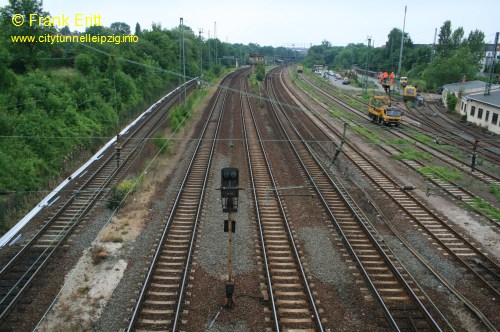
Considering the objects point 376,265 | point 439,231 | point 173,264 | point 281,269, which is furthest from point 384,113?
point 173,264

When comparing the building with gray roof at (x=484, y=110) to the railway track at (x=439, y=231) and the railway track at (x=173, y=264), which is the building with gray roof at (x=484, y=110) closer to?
the railway track at (x=439, y=231)

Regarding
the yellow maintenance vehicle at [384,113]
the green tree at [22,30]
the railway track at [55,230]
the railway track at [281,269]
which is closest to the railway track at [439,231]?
the railway track at [281,269]

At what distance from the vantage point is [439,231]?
51.2 ft

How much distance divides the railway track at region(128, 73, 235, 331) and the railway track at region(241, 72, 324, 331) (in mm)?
2383

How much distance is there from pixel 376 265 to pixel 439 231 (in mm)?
4069

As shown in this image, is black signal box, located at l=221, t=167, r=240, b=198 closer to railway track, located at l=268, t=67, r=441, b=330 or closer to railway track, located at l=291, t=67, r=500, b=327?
railway track, located at l=268, t=67, r=441, b=330

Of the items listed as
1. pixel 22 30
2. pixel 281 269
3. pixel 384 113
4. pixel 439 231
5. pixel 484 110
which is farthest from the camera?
pixel 484 110

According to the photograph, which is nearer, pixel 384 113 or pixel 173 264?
pixel 173 264

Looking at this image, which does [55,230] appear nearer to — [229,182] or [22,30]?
[229,182]

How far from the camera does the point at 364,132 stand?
3359cm

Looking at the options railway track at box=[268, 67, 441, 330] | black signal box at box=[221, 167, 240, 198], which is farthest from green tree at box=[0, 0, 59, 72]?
black signal box at box=[221, 167, 240, 198]

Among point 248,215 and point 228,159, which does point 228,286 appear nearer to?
point 248,215

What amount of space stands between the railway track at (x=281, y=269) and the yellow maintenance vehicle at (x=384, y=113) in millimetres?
18458

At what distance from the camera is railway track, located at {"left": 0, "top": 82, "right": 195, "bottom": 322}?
37.5 feet
